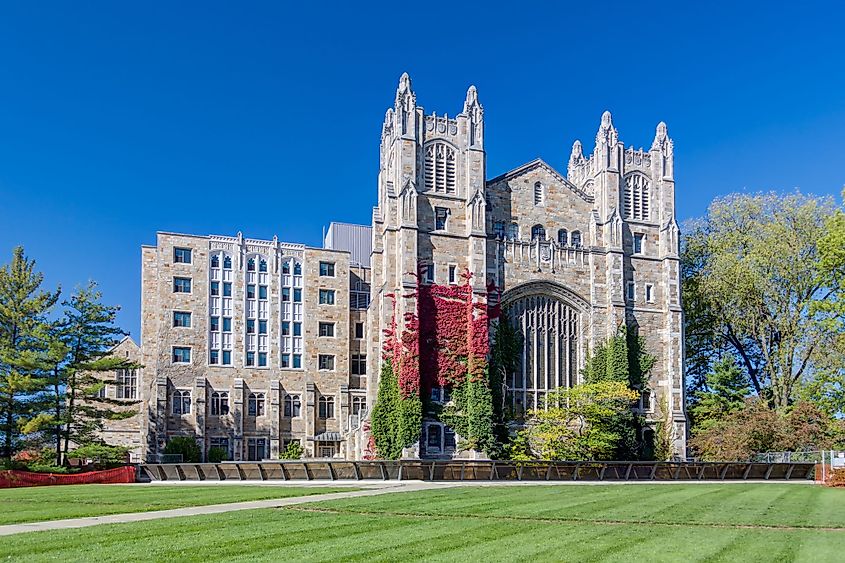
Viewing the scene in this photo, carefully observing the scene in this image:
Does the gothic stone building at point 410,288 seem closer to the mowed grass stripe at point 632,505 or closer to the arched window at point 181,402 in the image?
the arched window at point 181,402

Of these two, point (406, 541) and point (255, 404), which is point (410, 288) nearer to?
point (255, 404)

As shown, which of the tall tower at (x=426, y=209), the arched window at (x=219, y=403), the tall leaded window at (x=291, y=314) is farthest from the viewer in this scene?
the tall leaded window at (x=291, y=314)

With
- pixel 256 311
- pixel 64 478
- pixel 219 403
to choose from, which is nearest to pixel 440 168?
pixel 256 311

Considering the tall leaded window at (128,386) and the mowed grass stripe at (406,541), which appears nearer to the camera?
the mowed grass stripe at (406,541)

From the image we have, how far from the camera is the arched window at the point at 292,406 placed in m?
54.1

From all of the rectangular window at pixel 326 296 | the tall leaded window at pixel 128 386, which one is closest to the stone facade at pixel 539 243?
the rectangular window at pixel 326 296

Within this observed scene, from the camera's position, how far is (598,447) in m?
46.5

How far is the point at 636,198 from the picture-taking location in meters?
54.2

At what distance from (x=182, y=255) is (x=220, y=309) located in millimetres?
4040

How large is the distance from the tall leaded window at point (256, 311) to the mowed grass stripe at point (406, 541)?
37823mm

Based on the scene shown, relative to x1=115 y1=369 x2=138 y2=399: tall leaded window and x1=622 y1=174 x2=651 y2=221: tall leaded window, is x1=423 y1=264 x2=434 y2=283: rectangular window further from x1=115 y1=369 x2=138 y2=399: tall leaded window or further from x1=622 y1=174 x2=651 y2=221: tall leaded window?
x1=115 y1=369 x2=138 y2=399: tall leaded window

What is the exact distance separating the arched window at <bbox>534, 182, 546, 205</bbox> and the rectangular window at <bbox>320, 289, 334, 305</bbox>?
47.6ft

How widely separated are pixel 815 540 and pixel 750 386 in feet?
138

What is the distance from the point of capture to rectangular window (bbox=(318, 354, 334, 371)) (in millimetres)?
55375
